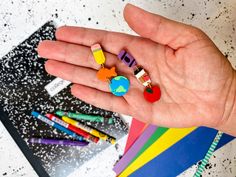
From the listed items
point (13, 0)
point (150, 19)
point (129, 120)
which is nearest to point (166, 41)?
point (150, 19)

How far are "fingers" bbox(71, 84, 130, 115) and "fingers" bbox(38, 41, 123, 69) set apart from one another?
0.06 m

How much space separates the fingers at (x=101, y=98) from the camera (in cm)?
97

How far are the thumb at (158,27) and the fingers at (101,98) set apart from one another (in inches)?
7.3

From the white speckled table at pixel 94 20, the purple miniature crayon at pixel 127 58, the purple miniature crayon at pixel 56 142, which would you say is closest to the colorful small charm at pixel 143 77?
the purple miniature crayon at pixel 127 58

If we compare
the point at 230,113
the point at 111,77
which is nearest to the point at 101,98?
the point at 111,77

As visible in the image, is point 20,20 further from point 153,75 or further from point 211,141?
point 211,141

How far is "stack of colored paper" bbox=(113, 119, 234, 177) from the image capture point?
3.69 ft

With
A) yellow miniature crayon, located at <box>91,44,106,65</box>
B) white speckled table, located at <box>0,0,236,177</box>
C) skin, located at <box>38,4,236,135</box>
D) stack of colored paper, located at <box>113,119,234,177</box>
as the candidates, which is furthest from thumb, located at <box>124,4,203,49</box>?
stack of colored paper, located at <box>113,119,234,177</box>

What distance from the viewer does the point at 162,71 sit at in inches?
37.1

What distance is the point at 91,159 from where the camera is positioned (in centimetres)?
112

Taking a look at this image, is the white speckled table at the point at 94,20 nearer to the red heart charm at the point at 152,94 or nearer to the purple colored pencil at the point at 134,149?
the purple colored pencil at the point at 134,149

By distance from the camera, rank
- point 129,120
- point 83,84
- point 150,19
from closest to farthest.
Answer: point 150,19 < point 83,84 < point 129,120

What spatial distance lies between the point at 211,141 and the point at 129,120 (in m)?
0.25

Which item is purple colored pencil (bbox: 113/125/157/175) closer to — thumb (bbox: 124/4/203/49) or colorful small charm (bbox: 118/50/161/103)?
colorful small charm (bbox: 118/50/161/103)
